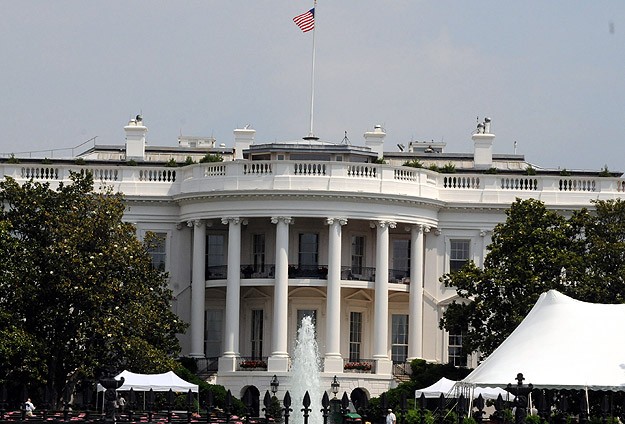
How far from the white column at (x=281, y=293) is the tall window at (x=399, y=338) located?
5.79 m

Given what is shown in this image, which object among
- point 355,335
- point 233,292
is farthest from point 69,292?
point 355,335

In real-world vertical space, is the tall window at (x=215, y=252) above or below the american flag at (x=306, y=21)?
below

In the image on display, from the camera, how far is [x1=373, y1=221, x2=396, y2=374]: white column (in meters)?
85.1

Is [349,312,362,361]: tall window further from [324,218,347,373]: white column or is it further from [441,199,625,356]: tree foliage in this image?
[441,199,625,356]: tree foliage

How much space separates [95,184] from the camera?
8806cm

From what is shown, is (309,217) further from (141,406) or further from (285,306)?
(141,406)

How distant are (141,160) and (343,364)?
17.1 meters

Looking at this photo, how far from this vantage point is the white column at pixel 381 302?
85.1 m

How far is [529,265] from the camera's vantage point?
253 feet

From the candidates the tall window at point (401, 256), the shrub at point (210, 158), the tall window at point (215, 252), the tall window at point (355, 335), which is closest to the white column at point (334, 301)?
the tall window at point (355, 335)

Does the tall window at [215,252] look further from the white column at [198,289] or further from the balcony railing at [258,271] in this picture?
the white column at [198,289]

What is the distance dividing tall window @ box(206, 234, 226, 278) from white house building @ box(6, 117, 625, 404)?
0.15ft

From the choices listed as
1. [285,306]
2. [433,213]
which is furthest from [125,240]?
[433,213]

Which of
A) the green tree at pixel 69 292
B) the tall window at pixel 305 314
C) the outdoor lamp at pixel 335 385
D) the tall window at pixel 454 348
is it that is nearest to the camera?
the green tree at pixel 69 292
